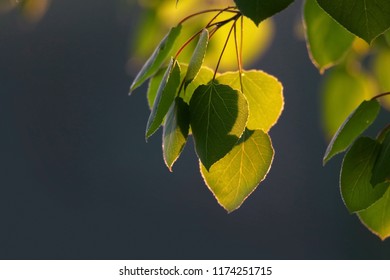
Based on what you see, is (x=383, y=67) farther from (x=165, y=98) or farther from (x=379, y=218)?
(x=165, y=98)

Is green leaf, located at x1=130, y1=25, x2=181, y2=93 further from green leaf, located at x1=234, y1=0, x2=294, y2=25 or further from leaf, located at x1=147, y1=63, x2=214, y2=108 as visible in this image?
green leaf, located at x1=234, y1=0, x2=294, y2=25

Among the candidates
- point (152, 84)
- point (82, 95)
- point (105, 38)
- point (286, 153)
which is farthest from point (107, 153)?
point (152, 84)

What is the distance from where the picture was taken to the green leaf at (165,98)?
630 millimetres

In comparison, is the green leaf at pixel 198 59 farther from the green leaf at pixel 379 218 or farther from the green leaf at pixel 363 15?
the green leaf at pixel 379 218

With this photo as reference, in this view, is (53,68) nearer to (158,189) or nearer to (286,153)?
(158,189)

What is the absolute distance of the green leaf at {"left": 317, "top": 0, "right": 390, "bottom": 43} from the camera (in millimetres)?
559

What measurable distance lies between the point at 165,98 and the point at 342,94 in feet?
1.72

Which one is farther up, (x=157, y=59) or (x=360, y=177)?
(x=157, y=59)

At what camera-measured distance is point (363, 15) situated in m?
0.56

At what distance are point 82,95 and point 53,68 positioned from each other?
22 cm

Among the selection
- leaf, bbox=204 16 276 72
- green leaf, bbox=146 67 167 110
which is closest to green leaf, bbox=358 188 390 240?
green leaf, bbox=146 67 167 110

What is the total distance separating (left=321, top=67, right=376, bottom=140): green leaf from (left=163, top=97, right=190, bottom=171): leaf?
49 cm

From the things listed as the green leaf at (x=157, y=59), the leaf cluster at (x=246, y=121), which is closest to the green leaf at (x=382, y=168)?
the leaf cluster at (x=246, y=121)

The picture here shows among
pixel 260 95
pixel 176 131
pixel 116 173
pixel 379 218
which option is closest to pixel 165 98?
pixel 176 131
